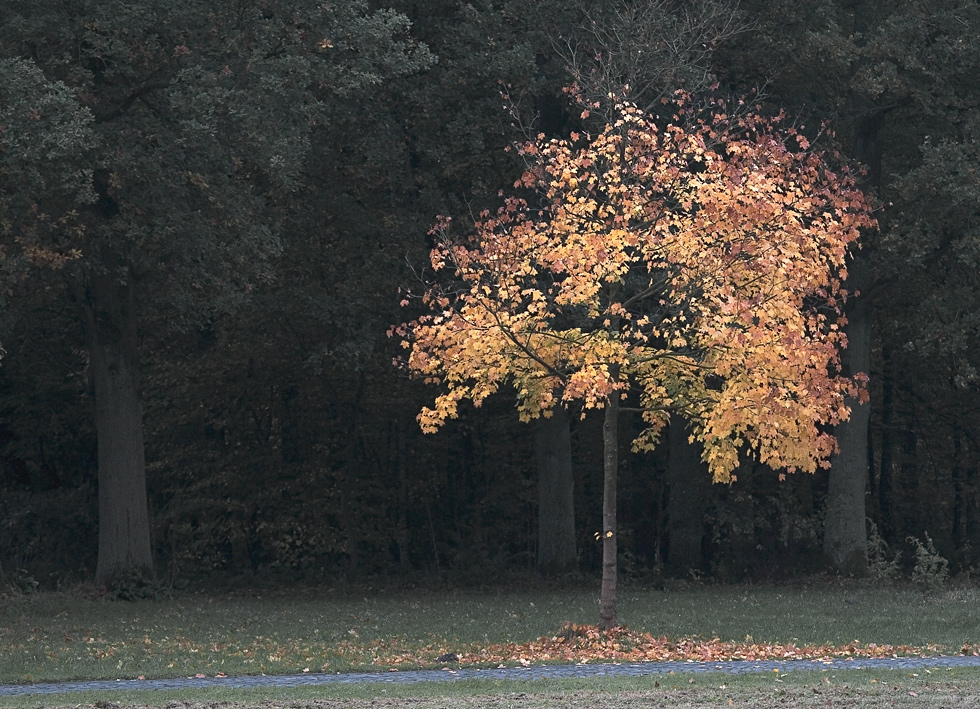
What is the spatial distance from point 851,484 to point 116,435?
1486 centimetres

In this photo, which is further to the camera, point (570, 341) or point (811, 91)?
point (811, 91)

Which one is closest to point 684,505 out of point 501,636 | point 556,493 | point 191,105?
point 556,493

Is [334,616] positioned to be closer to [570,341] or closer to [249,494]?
[570,341]

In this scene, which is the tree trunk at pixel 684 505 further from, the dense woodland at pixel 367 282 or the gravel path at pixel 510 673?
the gravel path at pixel 510 673

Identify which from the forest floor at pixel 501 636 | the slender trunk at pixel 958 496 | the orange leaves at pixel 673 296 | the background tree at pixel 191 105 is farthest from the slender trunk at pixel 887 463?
the orange leaves at pixel 673 296

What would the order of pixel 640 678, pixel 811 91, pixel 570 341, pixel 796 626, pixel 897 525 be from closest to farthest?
pixel 640 678, pixel 570 341, pixel 796 626, pixel 811 91, pixel 897 525

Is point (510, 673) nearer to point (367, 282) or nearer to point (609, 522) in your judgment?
point (609, 522)

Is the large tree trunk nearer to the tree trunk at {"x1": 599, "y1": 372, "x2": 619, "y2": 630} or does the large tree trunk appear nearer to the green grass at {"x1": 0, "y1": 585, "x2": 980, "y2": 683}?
the green grass at {"x1": 0, "y1": 585, "x2": 980, "y2": 683}

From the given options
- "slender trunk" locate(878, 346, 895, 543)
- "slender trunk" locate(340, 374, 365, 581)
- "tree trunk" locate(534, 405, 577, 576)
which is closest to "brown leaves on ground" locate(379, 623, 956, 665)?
"tree trunk" locate(534, 405, 577, 576)

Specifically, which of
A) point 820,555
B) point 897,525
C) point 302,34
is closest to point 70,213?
point 302,34

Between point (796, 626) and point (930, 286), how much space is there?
34.7ft

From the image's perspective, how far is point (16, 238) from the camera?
866 inches

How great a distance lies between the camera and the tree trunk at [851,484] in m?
29.6

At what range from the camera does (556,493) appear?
2988 centimetres
